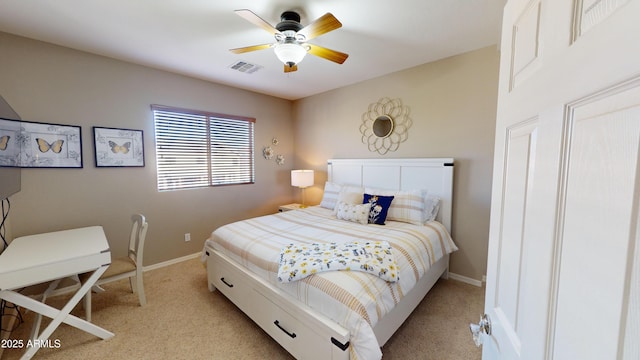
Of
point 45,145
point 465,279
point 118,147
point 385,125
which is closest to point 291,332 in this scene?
point 465,279

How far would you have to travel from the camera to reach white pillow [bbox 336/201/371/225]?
2.70 m

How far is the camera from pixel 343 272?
1523mm

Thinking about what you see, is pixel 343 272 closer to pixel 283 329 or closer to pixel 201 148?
pixel 283 329

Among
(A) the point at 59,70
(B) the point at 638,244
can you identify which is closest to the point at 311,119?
A: (A) the point at 59,70

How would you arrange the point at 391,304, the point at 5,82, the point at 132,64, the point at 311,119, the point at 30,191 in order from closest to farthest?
the point at 391,304, the point at 5,82, the point at 30,191, the point at 132,64, the point at 311,119

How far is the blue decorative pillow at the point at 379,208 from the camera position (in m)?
2.68

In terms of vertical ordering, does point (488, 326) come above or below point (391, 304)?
above

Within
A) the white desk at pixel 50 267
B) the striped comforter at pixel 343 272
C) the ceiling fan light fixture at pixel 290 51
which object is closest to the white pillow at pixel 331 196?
the striped comforter at pixel 343 272

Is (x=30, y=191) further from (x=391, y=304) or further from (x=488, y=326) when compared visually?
(x=488, y=326)

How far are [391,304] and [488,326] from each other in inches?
32.1

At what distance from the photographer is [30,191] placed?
232 centimetres

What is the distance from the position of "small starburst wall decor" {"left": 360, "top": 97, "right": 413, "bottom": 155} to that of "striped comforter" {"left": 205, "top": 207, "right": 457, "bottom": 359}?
1.17 meters

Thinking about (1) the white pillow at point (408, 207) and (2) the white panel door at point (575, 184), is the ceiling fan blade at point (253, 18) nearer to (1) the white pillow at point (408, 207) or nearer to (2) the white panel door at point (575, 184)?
(2) the white panel door at point (575, 184)

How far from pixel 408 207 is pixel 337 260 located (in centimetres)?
141
